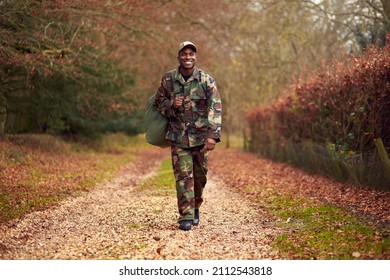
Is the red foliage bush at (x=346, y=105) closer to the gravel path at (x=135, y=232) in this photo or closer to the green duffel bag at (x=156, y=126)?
the gravel path at (x=135, y=232)

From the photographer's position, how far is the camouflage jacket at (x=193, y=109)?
8078 millimetres

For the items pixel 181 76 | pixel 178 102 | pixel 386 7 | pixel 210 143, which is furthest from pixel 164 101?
pixel 386 7

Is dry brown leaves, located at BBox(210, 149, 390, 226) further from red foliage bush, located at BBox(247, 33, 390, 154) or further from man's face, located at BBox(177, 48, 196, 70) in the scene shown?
man's face, located at BBox(177, 48, 196, 70)

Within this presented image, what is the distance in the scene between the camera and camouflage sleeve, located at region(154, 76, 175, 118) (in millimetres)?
8188

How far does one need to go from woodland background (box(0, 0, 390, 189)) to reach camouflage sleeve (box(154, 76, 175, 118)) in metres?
4.39

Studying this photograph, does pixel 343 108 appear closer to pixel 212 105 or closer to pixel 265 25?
pixel 212 105

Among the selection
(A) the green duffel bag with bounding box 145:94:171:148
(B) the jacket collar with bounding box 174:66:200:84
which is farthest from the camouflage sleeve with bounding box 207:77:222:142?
(A) the green duffel bag with bounding box 145:94:171:148

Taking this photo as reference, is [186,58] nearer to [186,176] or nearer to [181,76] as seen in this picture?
[181,76]

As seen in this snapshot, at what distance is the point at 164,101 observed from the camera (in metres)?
8.25

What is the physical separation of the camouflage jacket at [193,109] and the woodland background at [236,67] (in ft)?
13.0

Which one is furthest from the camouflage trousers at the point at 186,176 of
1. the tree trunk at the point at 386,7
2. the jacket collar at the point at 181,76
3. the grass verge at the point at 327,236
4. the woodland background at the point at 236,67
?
the tree trunk at the point at 386,7

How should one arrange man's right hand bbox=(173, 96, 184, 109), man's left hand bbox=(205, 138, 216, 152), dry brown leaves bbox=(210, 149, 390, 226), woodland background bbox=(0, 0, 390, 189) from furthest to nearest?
1. woodland background bbox=(0, 0, 390, 189)
2. dry brown leaves bbox=(210, 149, 390, 226)
3. man's right hand bbox=(173, 96, 184, 109)
4. man's left hand bbox=(205, 138, 216, 152)

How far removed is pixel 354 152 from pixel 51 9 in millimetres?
7696

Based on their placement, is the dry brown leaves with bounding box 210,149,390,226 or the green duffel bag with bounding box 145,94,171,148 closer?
the green duffel bag with bounding box 145,94,171,148
